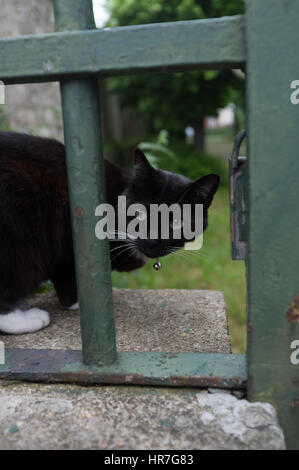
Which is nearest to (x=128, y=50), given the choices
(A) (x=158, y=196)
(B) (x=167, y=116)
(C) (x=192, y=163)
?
(A) (x=158, y=196)

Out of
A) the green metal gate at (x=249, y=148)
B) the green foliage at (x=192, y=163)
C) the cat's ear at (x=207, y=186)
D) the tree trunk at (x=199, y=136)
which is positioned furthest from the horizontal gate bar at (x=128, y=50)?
the tree trunk at (x=199, y=136)

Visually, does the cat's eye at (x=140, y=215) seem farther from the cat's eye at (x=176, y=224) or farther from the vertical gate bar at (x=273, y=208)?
the vertical gate bar at (x=273, y=208)

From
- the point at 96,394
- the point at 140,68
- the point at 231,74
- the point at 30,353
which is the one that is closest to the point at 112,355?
the point at 96,394

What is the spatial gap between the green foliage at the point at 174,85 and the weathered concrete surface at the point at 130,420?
19.0ft

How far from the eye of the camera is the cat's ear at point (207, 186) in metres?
1.39

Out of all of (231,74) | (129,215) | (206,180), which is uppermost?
(231,74)

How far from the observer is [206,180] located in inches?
55.5

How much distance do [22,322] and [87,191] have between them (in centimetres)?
60

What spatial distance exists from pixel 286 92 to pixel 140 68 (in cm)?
27

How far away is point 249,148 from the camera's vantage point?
0.79 metres

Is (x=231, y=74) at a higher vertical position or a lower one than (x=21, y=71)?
higher

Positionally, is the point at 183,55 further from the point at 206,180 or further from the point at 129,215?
the point at 129,215

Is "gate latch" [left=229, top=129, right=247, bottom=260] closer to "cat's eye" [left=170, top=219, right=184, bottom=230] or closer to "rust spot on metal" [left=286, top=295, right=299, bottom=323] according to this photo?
"rust spot on metal" [left=286, top=295, right=299, bottom=323]

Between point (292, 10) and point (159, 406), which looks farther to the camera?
point (159, 406)
